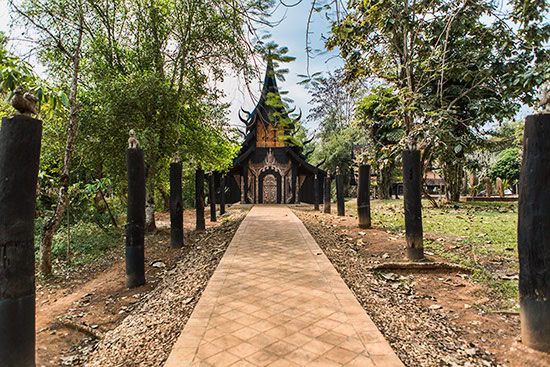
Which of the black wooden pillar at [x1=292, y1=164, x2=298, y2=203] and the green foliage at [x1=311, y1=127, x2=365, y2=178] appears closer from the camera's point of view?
the black wooden pillar at [x1=292, y1=164, x2=298, y2=203]

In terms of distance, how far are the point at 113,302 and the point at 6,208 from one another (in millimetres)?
3019

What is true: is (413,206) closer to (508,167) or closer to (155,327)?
(155,327)

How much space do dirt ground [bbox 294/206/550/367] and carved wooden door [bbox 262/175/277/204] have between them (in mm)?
14813

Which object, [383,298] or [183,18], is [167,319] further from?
[183,18]

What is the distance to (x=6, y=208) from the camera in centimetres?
252

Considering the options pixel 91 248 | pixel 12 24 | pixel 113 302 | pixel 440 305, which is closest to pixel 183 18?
pixel 12 24

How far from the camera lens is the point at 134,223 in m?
5.42

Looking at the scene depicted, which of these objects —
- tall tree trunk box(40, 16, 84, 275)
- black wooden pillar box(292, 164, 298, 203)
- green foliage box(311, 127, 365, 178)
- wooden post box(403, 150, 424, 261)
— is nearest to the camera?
wooden post box(403, 150, 424, 261)

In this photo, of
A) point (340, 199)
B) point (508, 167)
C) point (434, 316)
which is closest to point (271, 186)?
point (340, 199)

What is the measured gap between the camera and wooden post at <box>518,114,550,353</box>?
2941mm

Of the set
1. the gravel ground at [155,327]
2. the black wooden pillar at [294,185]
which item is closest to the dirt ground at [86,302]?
the gravel ground at [155,327]

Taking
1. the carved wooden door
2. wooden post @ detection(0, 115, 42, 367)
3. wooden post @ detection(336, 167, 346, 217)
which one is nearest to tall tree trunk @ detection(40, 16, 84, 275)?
wooden post @ detection(0, 115, 42, 367)

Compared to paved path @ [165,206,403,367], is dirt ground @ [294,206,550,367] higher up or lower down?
lower down

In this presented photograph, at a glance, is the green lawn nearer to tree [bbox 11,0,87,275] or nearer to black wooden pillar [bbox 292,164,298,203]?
tree [bbox 11,0,87,275]
